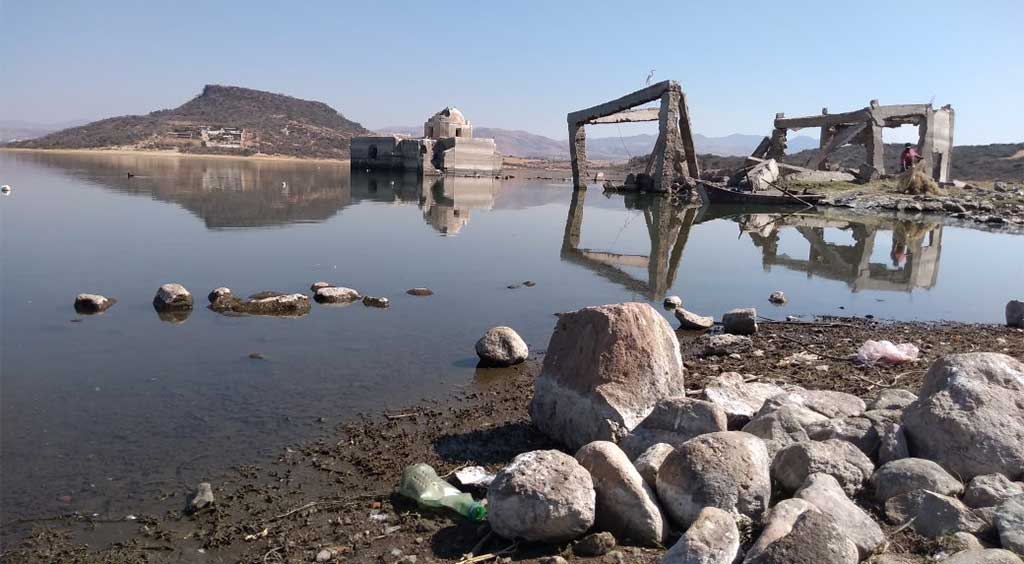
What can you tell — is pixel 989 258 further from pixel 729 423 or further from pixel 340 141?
pixel 340 141

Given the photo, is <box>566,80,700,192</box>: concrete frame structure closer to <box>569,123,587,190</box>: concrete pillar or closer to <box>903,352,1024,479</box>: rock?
<box>569,123,587,190</box>: concrete pillar

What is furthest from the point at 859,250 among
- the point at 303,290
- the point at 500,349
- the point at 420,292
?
the point at 303,290

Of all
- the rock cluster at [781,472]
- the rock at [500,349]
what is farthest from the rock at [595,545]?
the rock at [500,349]

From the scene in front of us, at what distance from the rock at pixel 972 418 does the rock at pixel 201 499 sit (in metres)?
4.57

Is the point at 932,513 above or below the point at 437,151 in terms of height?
below

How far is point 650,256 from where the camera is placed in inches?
662

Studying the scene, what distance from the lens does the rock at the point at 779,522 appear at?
3.28 metres

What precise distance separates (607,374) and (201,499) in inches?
116

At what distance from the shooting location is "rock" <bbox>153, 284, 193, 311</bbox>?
948cm

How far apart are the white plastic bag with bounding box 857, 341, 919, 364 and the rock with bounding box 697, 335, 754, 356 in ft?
4.06

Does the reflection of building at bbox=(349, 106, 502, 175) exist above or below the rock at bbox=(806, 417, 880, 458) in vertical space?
above

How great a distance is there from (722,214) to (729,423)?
79.0 ft

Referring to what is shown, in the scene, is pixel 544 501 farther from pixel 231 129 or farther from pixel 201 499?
pixel 231 129

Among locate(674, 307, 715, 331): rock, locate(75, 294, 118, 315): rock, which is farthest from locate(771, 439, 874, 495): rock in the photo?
locate(75, 294, 118, 315): rock
